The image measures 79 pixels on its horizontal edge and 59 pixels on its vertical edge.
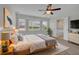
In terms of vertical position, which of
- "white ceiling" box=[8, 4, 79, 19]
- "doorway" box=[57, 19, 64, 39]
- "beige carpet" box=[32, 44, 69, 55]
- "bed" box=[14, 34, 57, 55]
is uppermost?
"white ceiling" box=[8, 4, 79, 19]

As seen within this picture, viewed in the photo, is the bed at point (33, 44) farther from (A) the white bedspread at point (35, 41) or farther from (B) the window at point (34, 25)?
(B) the window at point (34, 25)

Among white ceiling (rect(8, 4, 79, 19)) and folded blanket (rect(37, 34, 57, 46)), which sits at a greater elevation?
white ceiling (rect(8, 4, 79, 19))

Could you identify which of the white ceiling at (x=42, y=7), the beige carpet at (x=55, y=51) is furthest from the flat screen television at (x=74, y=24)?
the beige carpet at (x=55, y=51)

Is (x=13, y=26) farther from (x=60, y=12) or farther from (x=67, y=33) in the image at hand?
(x=67, y=33)

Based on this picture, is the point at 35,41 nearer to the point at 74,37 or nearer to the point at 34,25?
the point at 34,25

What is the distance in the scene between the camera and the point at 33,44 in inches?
85.0

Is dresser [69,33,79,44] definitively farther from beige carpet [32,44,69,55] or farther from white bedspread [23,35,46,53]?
white bedspread [23,35,46,53]

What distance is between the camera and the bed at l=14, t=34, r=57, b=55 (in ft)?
6.86

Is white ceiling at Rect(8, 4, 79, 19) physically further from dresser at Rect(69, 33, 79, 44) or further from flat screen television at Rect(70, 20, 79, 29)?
dresser at Rect(69, 33, 79, 44)

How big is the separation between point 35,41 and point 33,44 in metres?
0.08

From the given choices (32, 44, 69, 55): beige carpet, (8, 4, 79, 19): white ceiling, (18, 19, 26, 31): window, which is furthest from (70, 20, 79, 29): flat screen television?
(18, 19, 26, 31): window

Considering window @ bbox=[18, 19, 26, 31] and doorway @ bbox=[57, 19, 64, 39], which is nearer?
window @ bbox=[18, 19, 26, 31]
